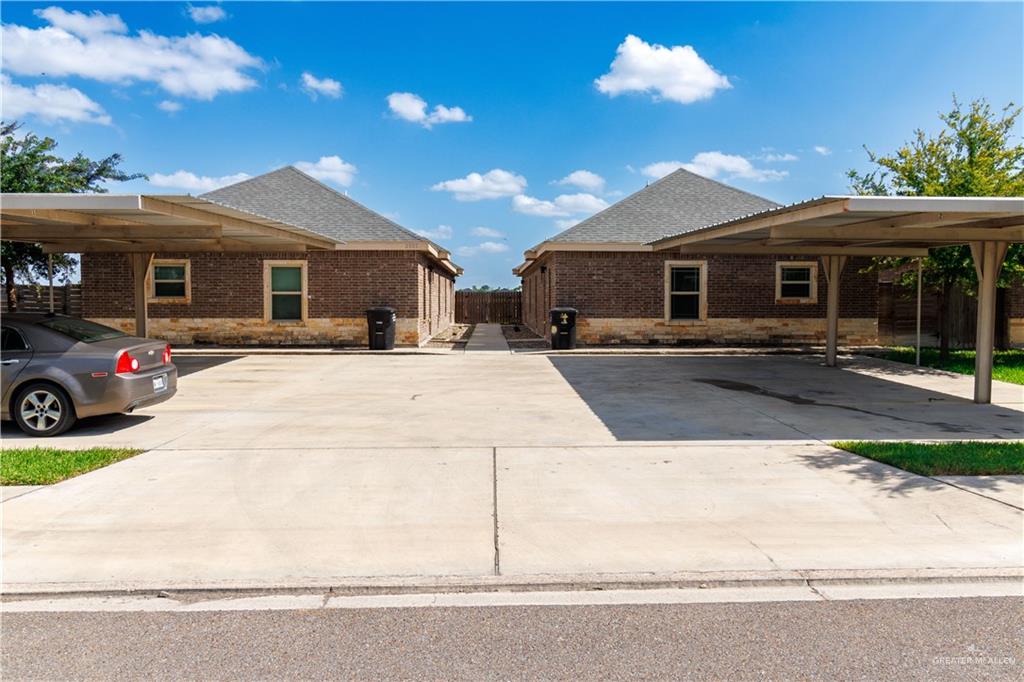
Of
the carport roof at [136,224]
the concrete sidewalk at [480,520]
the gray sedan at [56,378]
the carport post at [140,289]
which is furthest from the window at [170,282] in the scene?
the concrete sidewalk at [480,520]

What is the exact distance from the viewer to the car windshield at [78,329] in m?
9.23

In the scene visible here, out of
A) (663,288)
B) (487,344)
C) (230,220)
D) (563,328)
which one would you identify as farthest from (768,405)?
(487,344)

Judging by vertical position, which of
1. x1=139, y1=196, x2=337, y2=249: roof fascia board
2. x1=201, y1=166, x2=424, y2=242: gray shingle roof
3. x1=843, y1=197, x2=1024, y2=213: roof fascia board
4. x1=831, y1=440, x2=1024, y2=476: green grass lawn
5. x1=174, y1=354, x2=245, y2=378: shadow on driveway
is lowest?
x1=831, y1=440, x2=1024, y2=476: green grass lawn

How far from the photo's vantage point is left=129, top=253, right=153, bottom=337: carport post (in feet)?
52.0

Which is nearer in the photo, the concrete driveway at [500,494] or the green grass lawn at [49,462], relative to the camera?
the concrete driveway at [500,494]

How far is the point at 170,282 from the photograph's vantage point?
2233cm

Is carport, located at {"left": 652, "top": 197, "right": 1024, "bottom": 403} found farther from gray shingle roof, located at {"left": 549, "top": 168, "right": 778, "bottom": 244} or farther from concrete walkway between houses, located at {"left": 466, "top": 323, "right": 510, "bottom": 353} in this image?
concrete walkway between houses, located at {"left": 466, "top": 323, "right": 510, "bottom": 353}

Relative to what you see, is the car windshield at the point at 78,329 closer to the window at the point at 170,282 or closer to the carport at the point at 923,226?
the carport at the point at 923,226

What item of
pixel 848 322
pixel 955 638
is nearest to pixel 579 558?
pixel 955 638

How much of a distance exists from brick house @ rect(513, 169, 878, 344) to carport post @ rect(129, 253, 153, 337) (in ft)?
36.1

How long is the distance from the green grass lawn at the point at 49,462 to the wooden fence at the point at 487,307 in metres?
35.7

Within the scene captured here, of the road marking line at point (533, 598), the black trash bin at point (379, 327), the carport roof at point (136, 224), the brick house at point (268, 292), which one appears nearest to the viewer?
the road marking line at point (533, 598)

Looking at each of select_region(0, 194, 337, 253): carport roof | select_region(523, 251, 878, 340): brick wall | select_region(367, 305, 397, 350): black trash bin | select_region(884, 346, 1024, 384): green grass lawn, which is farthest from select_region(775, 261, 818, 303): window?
select_region(0, 194, 337, 253): carport roof

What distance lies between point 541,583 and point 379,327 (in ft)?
55.5
